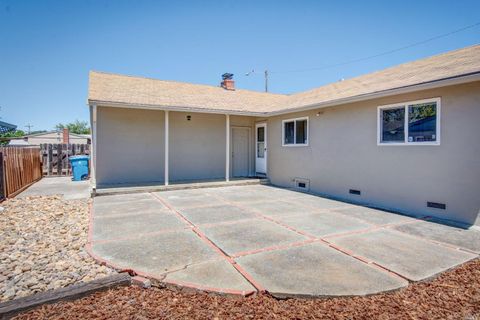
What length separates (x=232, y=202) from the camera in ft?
24.2

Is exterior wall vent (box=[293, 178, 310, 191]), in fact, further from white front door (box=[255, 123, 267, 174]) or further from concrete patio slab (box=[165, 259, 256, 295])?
concrete patio slab (box=[165, 259, 256, 295])

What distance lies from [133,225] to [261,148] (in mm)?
7791

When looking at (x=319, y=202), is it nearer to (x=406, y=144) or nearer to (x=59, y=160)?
(x=406, y=144)

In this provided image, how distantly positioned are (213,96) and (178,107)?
3315 millimetres

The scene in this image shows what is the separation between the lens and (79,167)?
1255cm

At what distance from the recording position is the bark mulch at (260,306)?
2348 mm

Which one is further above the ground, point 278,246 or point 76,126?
point 76,126

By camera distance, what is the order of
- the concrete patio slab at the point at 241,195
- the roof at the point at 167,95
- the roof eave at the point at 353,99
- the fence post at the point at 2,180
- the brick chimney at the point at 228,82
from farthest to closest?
1. the brick chimney at the point at 228,82
2. the roof at the point at 167,95
3. the concrete patio slab at the point at 241,195
4. the fence post at the point at 2,180
5. the roof eave at the point at 353,99

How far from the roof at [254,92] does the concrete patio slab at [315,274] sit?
4.42 m

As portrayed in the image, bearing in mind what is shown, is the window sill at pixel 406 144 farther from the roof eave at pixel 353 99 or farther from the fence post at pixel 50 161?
the fence post at pixel 50 161

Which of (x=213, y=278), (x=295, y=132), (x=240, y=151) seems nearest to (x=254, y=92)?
(x=240, y=151)

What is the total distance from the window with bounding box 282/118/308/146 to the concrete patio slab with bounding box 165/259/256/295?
6943 millimetres

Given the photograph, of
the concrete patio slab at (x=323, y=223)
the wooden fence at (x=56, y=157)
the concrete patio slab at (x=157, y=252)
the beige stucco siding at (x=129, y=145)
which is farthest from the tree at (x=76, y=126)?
the concrete patio slab at (x=323, y=223)

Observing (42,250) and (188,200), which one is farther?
(188,200)
